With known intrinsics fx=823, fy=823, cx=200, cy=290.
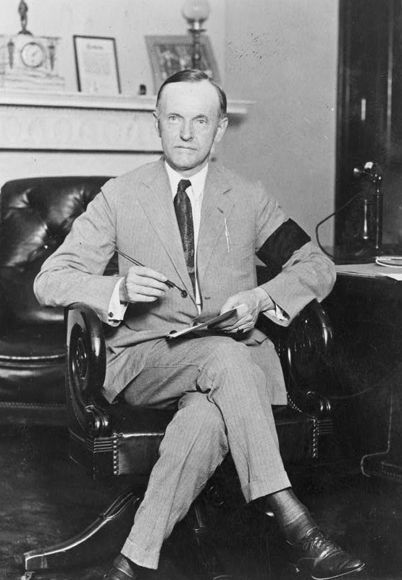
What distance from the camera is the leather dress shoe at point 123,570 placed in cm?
198

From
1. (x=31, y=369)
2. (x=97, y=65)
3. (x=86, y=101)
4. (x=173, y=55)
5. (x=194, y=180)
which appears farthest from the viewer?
(x=173, y=55)

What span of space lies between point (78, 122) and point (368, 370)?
2118 millimetres

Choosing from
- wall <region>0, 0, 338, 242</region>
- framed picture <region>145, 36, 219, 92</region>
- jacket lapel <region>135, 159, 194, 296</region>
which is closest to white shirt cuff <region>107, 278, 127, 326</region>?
jacket lapel <region>135, 159, 194, 296</region>

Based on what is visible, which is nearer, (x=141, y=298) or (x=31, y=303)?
(x=141, y=298)

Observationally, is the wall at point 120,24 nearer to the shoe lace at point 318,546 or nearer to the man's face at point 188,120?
the man's face at point 188,120

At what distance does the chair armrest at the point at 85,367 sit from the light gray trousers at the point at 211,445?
206mm

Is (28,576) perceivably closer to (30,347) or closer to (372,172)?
(30,347)

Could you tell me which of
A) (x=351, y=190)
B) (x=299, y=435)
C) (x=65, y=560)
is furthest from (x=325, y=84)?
(x=65, y=560)

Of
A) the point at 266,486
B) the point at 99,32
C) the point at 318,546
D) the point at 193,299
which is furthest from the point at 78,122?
the point at 318,546

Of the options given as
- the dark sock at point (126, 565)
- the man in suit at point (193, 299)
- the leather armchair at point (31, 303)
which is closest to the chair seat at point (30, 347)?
the leather armchair at point (31, 303)

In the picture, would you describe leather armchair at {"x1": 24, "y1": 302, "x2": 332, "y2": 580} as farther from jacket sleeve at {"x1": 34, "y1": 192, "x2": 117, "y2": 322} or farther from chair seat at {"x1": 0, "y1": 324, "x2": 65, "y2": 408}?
chair seat at {"x1": 0, "y1": 324, "x2": 65, "y2": 408}

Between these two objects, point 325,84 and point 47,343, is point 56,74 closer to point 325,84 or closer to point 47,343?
point 325,84

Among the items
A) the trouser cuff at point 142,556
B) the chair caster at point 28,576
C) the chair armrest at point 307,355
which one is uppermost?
the chair armrest at point 307,355

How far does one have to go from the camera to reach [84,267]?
238 cm
